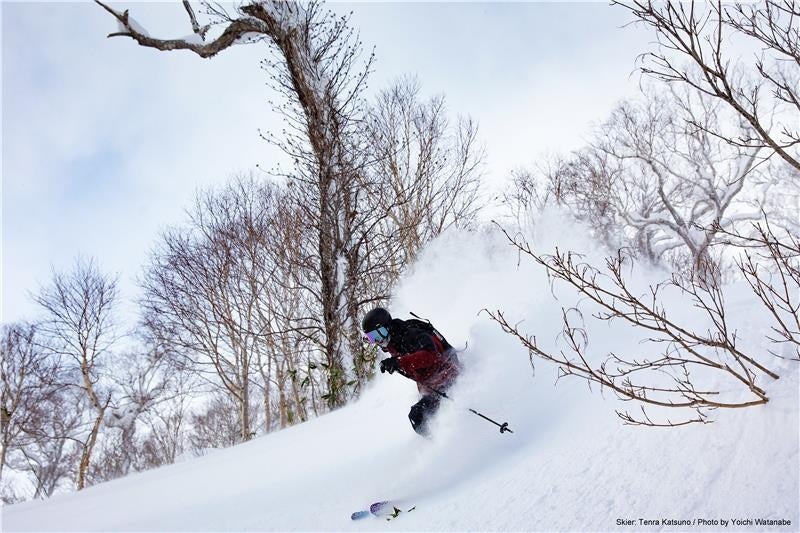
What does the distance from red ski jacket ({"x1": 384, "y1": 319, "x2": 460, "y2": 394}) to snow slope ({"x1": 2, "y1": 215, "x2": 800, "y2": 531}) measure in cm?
18

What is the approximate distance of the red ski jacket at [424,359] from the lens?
14.0 feet

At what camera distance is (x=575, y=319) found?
17.2 ft

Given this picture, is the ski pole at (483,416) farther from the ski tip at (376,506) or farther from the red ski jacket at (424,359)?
the ski tip at (376,506)

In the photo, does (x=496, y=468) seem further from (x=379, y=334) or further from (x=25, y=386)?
(x=25, y=386)

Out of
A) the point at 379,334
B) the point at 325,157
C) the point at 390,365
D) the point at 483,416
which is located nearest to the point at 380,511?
the point at 483,416

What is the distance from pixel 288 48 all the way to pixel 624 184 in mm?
14767

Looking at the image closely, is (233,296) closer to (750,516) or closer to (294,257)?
(294,257)

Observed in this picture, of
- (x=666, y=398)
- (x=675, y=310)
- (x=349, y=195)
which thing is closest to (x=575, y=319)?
(x=675, y=310)

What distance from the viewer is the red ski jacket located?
4.28m

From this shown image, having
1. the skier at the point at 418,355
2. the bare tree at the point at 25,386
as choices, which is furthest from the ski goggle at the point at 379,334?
the bare tree at the point at 25,386

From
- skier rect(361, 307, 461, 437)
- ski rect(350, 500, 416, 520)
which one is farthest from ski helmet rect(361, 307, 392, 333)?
ski rect(350, 500, 416, 520)

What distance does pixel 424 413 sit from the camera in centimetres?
394

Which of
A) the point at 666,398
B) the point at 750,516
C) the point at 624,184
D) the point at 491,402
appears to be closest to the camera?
the point at 750,516

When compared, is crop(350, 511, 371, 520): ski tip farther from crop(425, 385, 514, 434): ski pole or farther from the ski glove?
the ski glove
